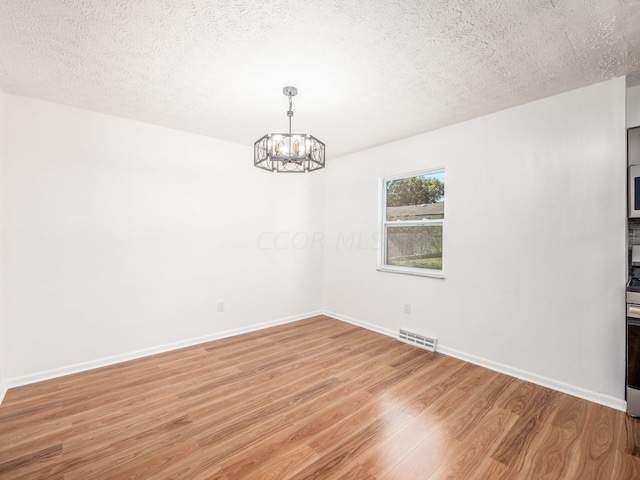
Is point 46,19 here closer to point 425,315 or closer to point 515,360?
point 425,315

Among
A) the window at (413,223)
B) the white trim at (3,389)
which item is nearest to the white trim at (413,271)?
the window at (413,223)

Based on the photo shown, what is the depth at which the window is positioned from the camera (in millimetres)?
3539

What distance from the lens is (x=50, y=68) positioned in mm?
2164

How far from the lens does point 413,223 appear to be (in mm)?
3789

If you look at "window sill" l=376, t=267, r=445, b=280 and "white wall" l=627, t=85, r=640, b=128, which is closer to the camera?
"white wall" l=627, t=85, r=640, b=128

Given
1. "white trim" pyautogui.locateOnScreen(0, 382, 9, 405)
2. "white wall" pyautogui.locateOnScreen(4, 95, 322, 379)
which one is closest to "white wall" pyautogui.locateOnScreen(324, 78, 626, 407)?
"white wall" pyautogui.locateOnScreen(4, 95, 322, 379)

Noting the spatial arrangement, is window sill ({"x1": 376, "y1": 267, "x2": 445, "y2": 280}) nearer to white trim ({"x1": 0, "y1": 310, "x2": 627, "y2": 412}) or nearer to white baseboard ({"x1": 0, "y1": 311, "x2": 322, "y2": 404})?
white trim ({"x1": 0, "y1": 310, "x2": 627, "y2": 412})

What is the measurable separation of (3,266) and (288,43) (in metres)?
3.04

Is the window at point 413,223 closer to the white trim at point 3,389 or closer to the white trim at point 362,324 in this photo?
the white trim at point 362,324

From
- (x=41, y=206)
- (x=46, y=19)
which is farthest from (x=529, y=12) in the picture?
(x=41, y=206)

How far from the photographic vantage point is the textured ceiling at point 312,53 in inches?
63.6

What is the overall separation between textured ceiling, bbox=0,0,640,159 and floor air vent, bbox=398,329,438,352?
2.54m

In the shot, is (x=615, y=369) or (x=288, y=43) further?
(x=615, y=369)

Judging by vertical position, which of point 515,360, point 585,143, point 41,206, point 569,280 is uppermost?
point 585,143
